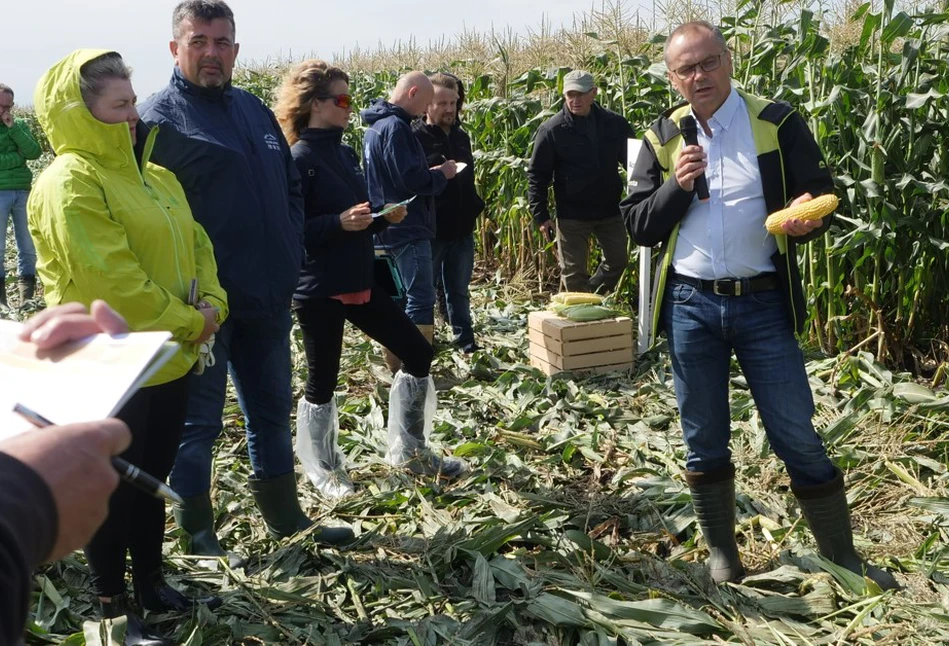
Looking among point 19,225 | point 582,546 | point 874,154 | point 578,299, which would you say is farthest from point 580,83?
point 19,225

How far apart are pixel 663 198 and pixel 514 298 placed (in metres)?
5.99

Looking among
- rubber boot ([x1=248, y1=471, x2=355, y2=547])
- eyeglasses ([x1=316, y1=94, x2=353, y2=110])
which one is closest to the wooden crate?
eyeglasses ([x1=316, y1=94, x2=353, y2=110])

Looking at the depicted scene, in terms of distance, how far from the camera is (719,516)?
379cm

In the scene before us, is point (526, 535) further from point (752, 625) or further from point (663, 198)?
point (663, 198)

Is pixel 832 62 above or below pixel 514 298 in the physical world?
above

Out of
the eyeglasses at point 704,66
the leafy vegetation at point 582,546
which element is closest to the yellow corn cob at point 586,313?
the leafy vegetation at point 582,546

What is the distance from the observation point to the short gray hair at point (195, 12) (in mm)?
3709

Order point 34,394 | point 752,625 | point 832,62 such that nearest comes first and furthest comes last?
point 34,394 < point 752,625 < point 832,62

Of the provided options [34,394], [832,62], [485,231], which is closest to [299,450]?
[34,394]

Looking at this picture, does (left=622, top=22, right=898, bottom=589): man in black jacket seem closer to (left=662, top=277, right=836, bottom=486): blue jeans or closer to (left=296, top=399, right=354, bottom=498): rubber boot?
(left=662, top=277, right=836, bottom=486): blue jeans

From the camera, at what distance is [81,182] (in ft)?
10.2

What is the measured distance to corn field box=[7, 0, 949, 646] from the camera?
349 centimetres

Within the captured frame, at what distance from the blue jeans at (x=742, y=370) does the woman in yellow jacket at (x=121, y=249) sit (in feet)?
5.63

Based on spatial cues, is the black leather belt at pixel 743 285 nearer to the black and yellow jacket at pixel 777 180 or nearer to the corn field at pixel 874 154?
the black and yellow jacket at pixel 777 180
